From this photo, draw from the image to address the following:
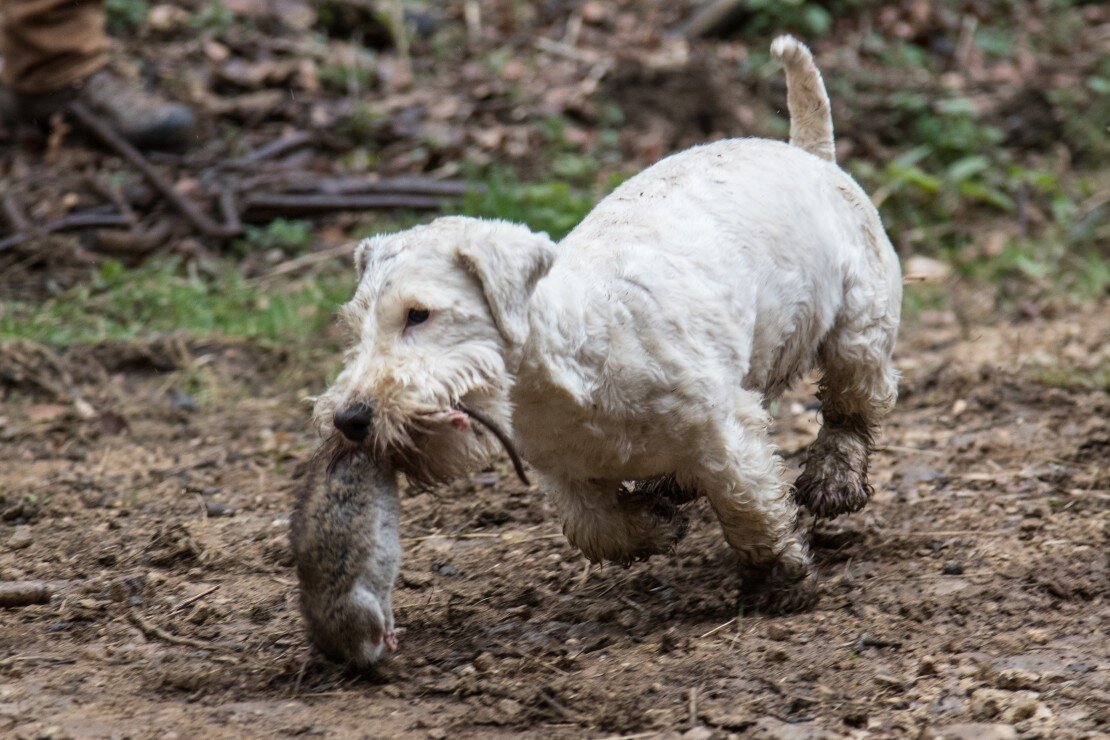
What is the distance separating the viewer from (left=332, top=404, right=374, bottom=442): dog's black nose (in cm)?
338

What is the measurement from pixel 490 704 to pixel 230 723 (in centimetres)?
73

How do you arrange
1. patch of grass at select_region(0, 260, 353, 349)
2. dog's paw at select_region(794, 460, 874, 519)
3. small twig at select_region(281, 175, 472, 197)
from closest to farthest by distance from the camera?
dog's paw at select_region(794, 460, 874, 519)
patch of grass at select_region(0, 260, 353, 349)
small twig at select_region(281, 175, 472, 197)

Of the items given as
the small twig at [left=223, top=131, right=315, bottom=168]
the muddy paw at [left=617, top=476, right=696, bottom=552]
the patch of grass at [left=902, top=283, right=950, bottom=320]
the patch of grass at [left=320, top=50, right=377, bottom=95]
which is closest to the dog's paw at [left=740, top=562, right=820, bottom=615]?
the muddy paw at [left=617, top=476, right=696, bottom=552]

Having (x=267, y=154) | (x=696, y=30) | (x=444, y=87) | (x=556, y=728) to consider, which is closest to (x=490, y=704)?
(x=556, y=728)

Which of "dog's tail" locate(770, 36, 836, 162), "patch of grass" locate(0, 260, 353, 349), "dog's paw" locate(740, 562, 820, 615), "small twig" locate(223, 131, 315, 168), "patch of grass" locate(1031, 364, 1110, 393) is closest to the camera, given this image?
"dog's paw" locate(740, 562, 820, 615)

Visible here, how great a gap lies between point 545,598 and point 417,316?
5.15ft

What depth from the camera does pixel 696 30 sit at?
41.7ft

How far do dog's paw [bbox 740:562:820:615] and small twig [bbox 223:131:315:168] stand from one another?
Result: 6674mm

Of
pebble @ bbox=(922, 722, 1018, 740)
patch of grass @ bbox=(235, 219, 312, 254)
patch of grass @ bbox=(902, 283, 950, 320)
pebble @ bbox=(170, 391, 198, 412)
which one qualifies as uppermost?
patch of grass @ bbox=(235, 219, 312, 254)

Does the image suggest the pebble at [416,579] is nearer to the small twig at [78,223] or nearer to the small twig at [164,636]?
the small twig at [164,636]

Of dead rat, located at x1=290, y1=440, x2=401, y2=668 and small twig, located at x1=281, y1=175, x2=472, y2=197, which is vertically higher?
dead rat, located at x1=290, y1=440, x2=401, y2=668

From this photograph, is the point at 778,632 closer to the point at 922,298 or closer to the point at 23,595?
the point at 23,595

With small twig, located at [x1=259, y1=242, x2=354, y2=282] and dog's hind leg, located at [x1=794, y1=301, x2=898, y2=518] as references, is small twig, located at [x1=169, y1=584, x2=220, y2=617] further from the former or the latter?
small twig, located at [x1=259, y1=242, x2=354, y2=282]

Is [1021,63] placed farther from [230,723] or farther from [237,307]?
[230,723]
